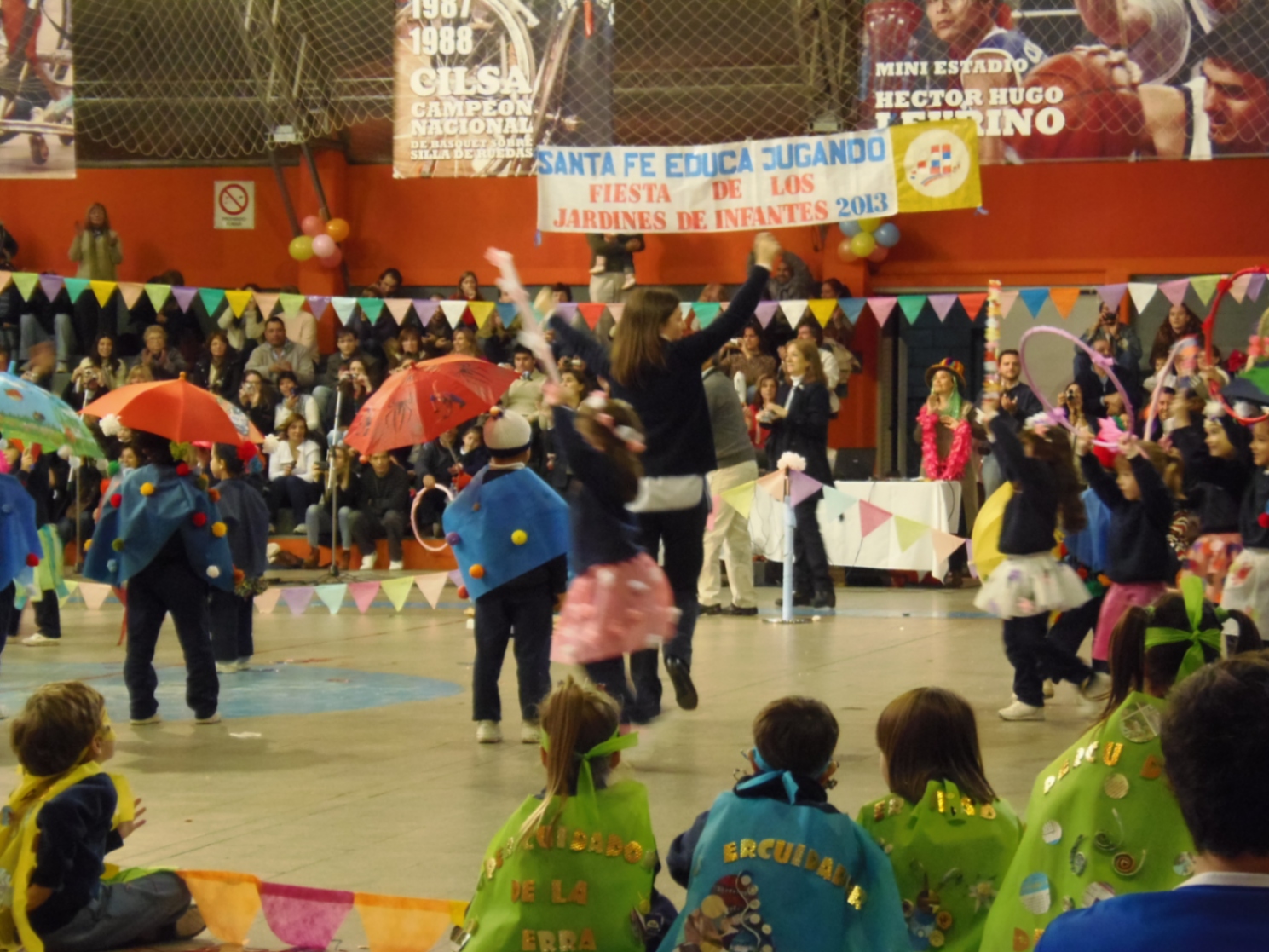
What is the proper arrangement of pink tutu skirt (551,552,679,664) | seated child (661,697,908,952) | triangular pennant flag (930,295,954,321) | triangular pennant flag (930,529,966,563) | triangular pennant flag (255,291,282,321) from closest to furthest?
seated child (661,697,908,952), pink tutu skirt (551,552,679,664), triangular pennant flag (930,529,966,563), triangular pennant flag (930,295,954,321), triangular pennant flag (255,291,282,321)

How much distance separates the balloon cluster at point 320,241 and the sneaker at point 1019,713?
43.9ft

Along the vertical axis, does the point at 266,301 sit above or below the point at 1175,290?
above

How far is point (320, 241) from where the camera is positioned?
63.6 feet

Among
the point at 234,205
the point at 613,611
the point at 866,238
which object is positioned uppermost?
the point at 234,205

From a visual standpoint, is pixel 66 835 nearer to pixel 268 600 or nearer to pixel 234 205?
pixel 268 600

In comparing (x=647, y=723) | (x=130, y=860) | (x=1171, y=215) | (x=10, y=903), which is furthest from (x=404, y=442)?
(x=1171, y=215)

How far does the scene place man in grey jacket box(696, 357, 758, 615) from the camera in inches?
445

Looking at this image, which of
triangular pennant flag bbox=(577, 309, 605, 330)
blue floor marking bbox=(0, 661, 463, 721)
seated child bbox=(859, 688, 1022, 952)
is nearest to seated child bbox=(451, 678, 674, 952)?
seated child bbox=(859, 688, 1022, 952)

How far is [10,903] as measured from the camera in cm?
424

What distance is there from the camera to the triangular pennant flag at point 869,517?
13.0 m

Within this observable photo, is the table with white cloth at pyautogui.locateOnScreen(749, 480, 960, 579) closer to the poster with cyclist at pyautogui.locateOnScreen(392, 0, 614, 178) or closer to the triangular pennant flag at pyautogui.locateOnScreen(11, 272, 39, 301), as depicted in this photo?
the poster with cyclist at pyautogui.locateOnScreen(392, 0, 614, 178)

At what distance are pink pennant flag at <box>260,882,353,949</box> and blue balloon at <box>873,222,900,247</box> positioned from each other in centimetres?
1446

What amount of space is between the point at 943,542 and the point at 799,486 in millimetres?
1250

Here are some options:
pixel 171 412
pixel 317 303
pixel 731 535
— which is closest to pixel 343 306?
pixel 317 303
